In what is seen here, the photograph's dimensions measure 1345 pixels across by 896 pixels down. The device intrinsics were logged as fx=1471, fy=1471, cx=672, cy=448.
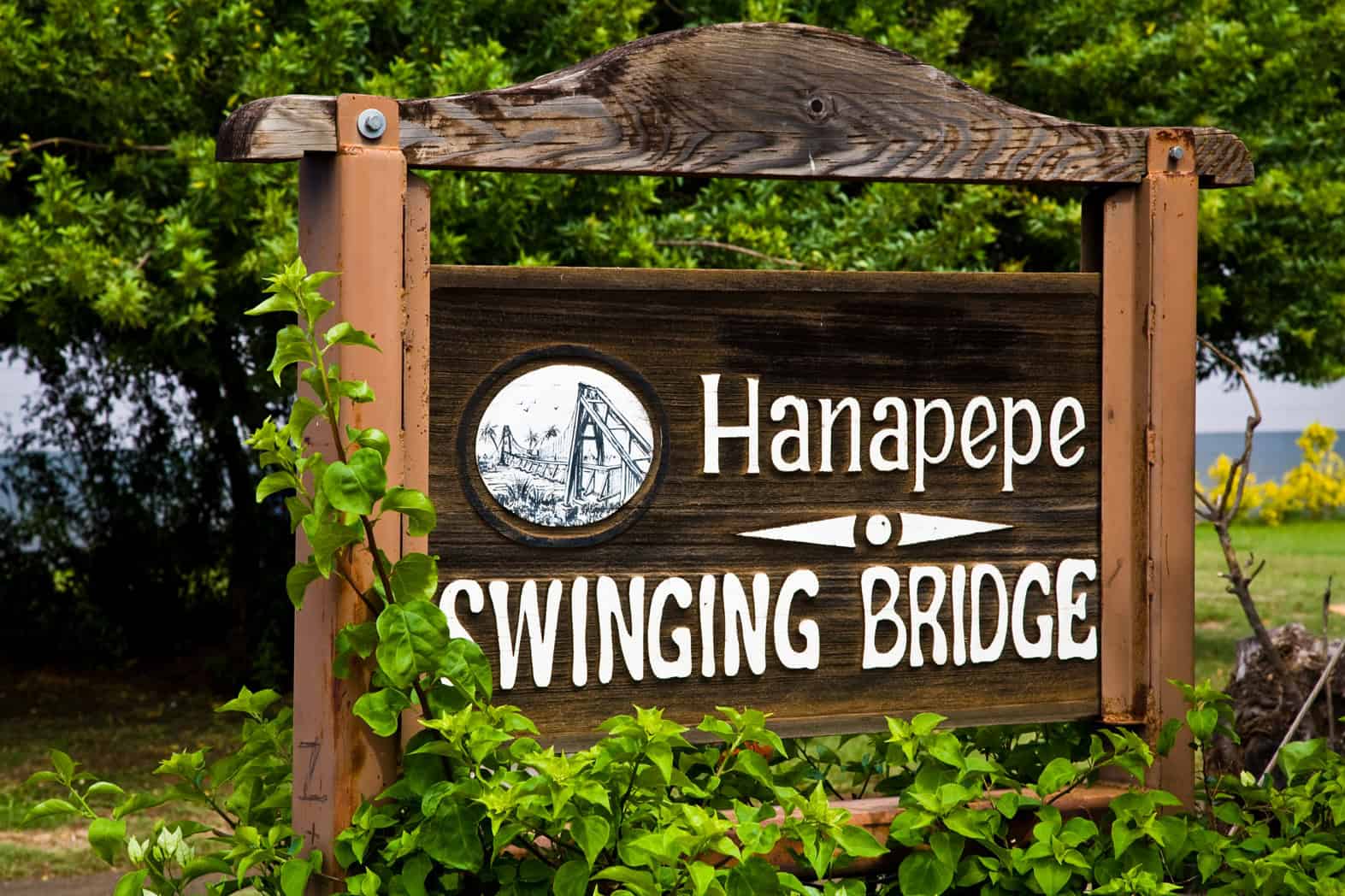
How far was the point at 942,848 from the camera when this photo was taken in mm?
2508

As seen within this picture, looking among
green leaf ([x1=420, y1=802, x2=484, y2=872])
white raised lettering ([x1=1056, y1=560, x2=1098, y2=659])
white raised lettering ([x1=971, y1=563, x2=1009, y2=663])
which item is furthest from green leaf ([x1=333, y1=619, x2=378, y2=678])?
white raised lettering ([x1=1056, y1=560, x2=1098, y2=659])

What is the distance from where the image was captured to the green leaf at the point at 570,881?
2184 mm

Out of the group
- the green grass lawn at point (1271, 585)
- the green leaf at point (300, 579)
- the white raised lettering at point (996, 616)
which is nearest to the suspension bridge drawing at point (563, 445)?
the green leaf at point (300, 579)

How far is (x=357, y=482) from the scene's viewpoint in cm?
Result: 212

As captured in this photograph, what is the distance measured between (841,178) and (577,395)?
26.8 inches

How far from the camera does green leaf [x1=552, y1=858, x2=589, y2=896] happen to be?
2.18m

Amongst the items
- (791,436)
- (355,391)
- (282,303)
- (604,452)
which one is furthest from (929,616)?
(282,303)

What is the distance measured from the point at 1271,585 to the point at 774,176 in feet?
47.3

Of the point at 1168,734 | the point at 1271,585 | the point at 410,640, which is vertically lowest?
the point at 1271,585

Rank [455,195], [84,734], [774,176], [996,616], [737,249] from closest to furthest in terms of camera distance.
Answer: [774,176], [996,616], [737,249], [455,195], [84,734]

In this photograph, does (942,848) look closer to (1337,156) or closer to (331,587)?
(331,587)

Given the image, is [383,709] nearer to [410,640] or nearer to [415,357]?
[410,640]

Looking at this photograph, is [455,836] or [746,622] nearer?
[455,836]

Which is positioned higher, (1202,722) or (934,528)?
(934,528)
